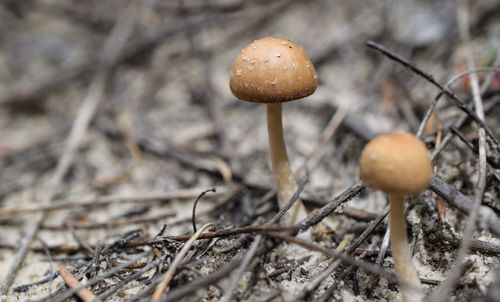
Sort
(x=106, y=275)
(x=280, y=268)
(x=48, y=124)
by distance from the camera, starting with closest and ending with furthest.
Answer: (x=106, y=275), (x=280, y=268), (x=48, y=124)

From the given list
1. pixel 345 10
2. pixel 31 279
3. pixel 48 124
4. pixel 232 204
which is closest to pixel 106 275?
pixel 31 279

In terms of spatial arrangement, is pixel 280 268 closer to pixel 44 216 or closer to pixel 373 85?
pixel 44 216

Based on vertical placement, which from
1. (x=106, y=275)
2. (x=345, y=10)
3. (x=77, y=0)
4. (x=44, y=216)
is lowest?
(x=106, y=275)

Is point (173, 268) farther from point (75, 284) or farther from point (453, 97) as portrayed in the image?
point (453, 97)

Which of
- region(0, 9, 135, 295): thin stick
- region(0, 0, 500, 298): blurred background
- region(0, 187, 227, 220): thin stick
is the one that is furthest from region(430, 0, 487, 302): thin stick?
region(0, 9, 135, 295): thin stick

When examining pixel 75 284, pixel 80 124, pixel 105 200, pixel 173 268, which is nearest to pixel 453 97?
pixel 173 268

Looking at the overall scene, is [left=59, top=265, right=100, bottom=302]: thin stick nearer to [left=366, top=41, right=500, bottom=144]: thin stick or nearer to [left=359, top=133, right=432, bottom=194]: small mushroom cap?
[left=359, top=133, right=432, bottom=194]: small mushroom cap

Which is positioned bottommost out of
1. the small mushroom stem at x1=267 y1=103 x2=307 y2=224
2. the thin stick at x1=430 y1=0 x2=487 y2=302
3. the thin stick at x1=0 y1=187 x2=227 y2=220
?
the thin stick at x1=430 y1=0 x2=487 y2=302
